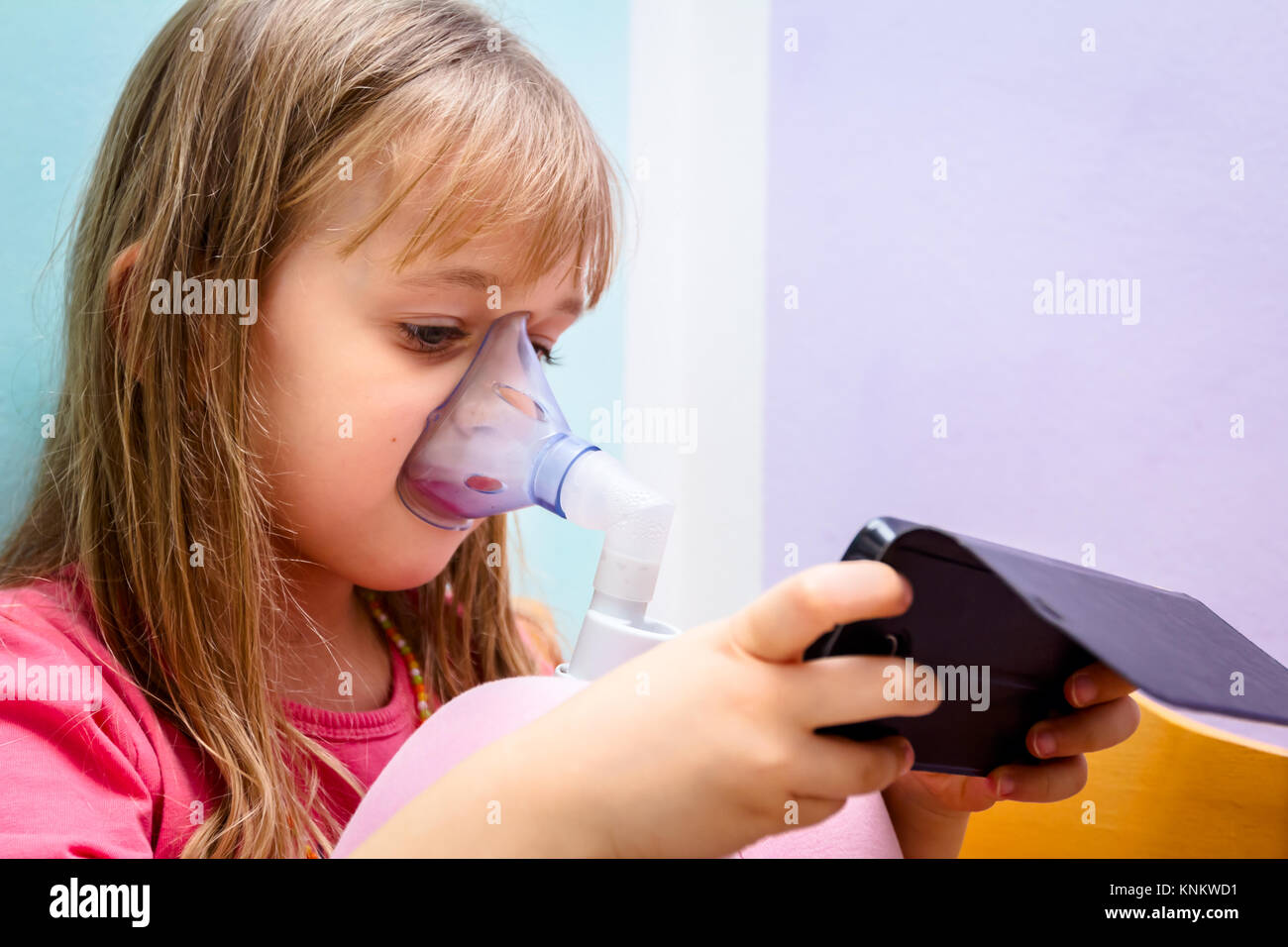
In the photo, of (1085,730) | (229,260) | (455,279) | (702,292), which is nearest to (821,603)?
(1085,730)

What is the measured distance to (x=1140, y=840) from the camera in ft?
2.49

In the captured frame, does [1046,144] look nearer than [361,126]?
No

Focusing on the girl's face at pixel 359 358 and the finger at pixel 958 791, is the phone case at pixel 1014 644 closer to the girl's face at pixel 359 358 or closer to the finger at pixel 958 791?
the finger at pixel 958 791

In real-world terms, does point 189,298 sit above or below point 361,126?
below

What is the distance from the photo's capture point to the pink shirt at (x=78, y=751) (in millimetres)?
472

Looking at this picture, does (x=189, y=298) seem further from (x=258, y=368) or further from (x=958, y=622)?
(x=958, y=622)

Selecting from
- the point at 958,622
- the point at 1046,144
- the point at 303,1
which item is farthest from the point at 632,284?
the point at 958,622

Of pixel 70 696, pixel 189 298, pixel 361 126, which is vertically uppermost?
pixel 361 126

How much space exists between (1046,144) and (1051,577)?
810 millimetres

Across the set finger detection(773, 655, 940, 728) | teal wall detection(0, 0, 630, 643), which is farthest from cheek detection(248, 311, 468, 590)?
finger detection(773, 655, 940, 728)

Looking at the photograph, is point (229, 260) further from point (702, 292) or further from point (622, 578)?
point (702, 292)

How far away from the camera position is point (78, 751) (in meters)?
0.51

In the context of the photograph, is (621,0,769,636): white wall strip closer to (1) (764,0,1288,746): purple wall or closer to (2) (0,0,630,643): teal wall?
(1) (764,0,1288,746): purple wall

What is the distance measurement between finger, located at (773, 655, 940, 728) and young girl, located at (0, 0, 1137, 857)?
0.18 metres
